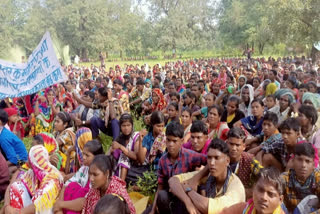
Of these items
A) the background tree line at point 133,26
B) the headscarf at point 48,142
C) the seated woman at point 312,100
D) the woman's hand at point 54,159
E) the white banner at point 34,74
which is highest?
the background tree line at point 133,26

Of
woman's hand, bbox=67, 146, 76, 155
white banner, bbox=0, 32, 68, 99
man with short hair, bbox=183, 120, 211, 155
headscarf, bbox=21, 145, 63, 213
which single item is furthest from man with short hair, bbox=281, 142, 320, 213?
white banner, bbox=0, 32, 68, 99

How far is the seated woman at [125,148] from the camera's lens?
4059 millimetres

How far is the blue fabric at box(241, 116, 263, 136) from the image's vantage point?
15.2ft

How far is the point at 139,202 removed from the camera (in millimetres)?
3545

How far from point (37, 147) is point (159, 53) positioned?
163 ft

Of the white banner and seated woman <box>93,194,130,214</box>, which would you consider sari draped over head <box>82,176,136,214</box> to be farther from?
the white banner

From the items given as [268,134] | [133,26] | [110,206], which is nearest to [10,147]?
[110,206]

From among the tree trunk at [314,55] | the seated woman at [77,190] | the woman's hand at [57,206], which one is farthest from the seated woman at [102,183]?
the tree trunk at [314,55]

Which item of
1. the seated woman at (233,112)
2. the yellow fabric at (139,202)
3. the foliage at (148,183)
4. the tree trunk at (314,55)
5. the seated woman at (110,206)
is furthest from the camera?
the tree trunk at (314,55)

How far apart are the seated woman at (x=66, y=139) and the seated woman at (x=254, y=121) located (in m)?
2.45

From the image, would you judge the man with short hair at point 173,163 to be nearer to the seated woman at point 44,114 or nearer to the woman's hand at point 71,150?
the woman's hand at point 71,150

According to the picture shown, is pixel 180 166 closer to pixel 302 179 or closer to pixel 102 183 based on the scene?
pixel 102 183

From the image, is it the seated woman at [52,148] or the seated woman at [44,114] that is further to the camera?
the seated woman at [44,114]

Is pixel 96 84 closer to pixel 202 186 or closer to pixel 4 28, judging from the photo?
pixel 202 186
